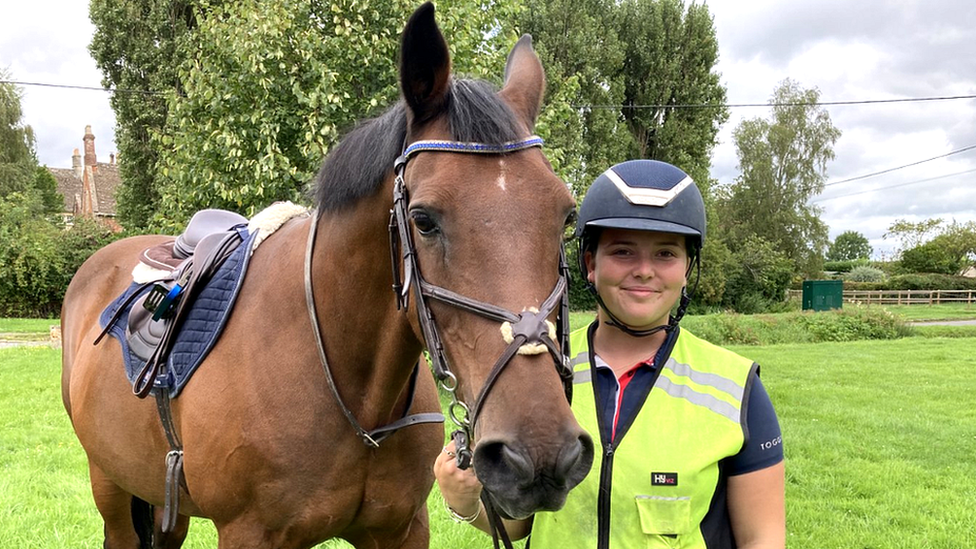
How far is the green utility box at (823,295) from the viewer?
97.0 ft

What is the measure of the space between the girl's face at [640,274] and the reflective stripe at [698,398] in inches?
7.1

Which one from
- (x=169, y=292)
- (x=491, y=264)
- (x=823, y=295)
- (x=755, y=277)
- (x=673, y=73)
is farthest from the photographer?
(x=755, y=277)

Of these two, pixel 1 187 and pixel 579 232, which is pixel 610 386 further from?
pixel 1 187

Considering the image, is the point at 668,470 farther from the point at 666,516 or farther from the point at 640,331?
the point at 640,331

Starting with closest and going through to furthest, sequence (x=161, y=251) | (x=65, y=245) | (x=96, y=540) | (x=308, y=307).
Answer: (x=308, y=307), (x=161, y=251), (x=96, y=540), (x=65, y=245)

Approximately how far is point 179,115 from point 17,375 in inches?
235

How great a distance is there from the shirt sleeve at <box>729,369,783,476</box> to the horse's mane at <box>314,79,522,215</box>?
972 millimetres

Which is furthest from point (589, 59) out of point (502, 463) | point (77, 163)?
point (77, 163)

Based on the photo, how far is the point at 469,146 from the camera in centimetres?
157

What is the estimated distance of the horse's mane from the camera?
1.60 meters

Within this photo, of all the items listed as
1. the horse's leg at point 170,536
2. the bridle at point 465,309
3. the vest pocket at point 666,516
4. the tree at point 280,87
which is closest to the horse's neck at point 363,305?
the bridle at point 465,309

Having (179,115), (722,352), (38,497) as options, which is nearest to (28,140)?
(179,115)

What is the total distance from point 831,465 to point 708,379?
18.1 feet

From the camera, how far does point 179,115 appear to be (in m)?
8.18
